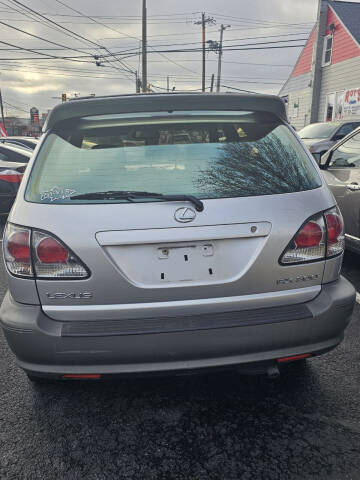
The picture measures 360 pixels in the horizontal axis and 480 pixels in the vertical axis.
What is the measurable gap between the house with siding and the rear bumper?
20415 mm

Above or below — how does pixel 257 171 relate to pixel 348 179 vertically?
above

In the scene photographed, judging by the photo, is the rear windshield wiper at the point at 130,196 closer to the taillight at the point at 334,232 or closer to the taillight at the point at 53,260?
the taillight at the point at 53,260

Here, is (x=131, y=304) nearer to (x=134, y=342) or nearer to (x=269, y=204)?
(x=134, y=342)

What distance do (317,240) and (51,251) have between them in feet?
4.17

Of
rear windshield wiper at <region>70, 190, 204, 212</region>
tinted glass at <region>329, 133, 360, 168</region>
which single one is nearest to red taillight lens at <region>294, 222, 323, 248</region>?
rear windshield wiper at <region>70, 190, 204, 212</region>

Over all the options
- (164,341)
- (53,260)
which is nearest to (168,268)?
(164,341)

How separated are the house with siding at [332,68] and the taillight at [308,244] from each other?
20.1 meters

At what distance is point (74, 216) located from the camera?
1.92m

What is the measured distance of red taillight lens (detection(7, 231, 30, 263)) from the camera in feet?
6.41

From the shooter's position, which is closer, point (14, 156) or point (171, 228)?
point (171, 228)

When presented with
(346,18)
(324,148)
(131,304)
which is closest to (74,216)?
(131,304)

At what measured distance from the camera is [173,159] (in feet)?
7.09

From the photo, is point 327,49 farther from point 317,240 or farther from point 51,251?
point 51,251

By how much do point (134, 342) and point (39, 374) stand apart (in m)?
0.52
